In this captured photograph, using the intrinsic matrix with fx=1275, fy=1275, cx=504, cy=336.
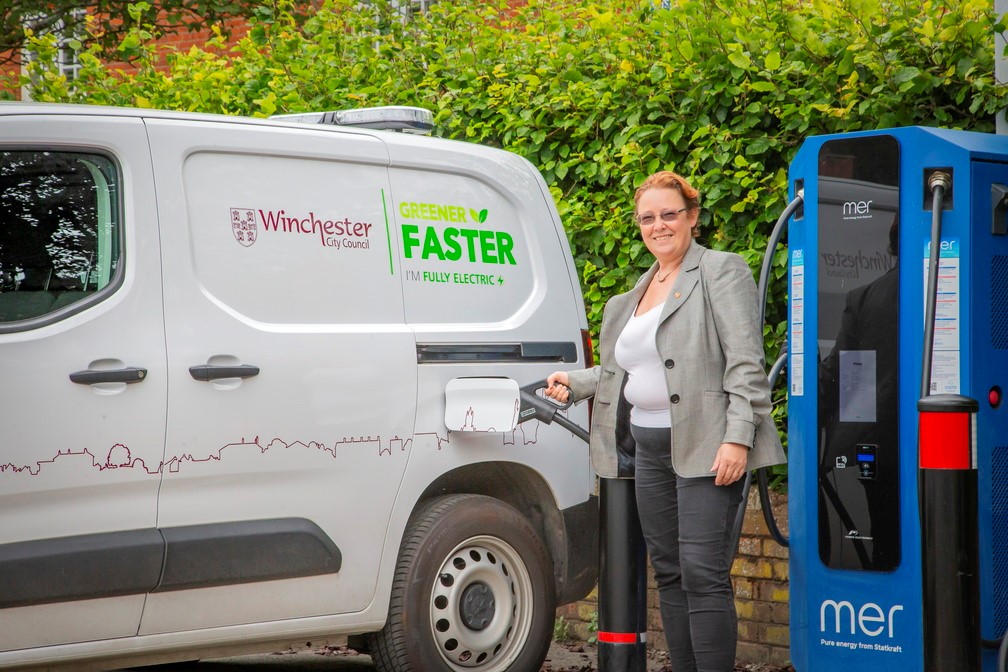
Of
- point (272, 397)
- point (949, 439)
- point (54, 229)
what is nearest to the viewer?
point (949, 439)

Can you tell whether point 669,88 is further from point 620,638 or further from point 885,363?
point 620,638

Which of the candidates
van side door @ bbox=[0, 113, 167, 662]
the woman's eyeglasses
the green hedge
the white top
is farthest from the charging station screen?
van side door @ bbox=[0, 113, 167, 662]

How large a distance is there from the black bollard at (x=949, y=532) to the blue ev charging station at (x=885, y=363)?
365mm

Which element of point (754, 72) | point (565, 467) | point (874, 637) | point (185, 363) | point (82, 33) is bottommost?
point (874, 637)

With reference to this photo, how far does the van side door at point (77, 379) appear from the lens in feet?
12.6

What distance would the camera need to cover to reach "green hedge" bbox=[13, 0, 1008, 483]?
5.46m

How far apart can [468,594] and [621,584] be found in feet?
2.04

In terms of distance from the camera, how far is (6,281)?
3.95 metres

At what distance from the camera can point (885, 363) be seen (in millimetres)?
4500

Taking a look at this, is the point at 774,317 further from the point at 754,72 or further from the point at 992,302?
the point at 992,302

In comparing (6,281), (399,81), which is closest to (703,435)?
(6,281)

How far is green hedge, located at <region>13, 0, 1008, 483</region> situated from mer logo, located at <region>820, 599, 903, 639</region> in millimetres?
1428

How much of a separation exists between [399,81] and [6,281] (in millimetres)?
4008

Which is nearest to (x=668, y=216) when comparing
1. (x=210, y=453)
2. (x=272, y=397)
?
(x=272, y=397)
